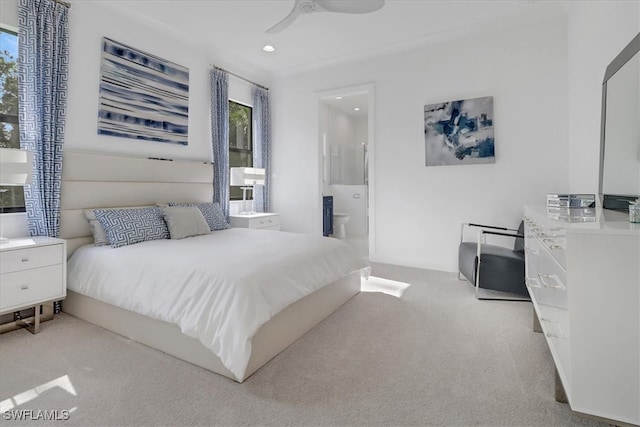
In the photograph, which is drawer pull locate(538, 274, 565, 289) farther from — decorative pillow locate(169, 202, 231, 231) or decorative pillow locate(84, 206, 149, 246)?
decorative pillow locate(84, 206, 149, 246)

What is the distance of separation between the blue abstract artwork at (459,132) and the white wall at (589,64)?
2.53ft

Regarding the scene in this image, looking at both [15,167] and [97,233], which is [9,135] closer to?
[15,167]

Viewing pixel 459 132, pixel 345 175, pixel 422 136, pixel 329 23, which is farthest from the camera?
pixel 345 175

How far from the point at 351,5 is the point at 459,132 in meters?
1.90

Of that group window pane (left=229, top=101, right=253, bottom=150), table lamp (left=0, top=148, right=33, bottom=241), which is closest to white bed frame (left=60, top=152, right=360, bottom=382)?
table lamp (left=0, top=148, right=33, bottom=241)

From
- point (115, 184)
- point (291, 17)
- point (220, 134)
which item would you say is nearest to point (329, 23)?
point (291, 17)

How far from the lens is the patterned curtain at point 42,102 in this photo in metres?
2.58

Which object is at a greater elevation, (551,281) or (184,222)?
(184,222)

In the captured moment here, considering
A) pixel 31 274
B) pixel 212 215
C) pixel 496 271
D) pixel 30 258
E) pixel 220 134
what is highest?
pixel 220 134

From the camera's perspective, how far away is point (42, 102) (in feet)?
8.74

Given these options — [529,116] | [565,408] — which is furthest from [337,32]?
[565,408]

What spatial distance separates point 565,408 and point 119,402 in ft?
7.01

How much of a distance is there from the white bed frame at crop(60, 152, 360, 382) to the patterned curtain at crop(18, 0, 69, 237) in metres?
0.12

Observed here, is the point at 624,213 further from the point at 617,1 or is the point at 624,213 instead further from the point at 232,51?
the point at 232,51
